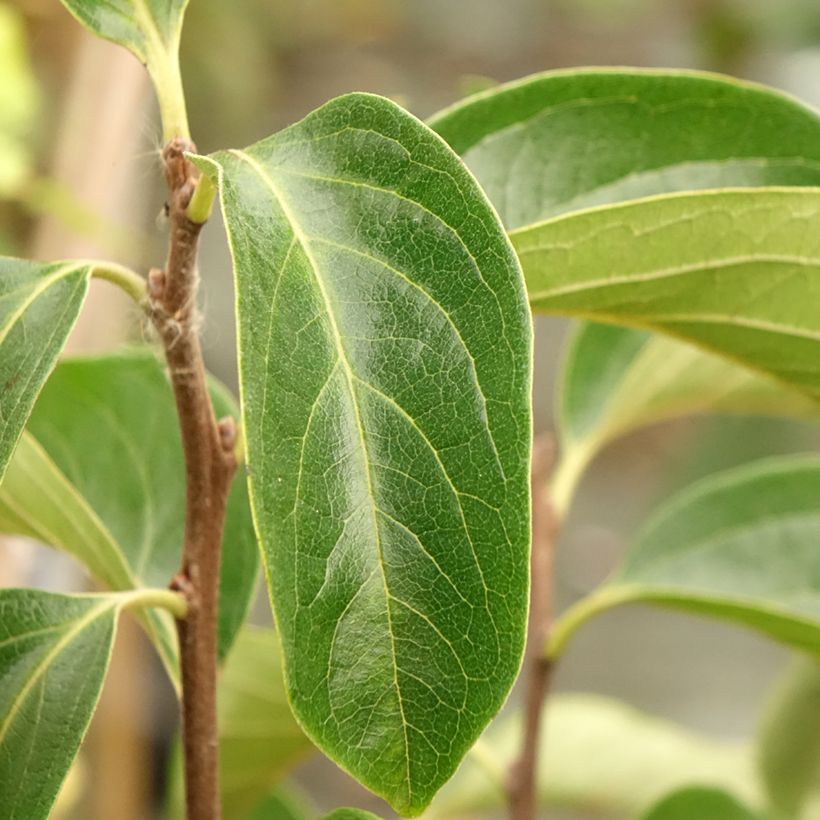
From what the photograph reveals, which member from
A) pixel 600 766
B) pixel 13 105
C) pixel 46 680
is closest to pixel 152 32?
pixel 46 680

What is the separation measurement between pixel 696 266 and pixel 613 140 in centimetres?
7

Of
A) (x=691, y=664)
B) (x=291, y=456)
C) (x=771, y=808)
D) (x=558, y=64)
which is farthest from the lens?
(x=558, y=64)

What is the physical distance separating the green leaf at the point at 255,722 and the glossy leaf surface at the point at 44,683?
0.23 meters

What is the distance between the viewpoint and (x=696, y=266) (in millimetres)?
408

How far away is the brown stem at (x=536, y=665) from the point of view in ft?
1.97

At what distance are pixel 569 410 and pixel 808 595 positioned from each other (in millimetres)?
204

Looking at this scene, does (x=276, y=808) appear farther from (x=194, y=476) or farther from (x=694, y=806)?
(x=194, y=476)

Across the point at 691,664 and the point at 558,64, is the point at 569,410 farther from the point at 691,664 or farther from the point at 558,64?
the point at 558,64

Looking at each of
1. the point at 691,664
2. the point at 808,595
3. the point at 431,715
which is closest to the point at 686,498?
the point at 808,595

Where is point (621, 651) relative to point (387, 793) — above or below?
above

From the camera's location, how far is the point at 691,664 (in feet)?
7.74

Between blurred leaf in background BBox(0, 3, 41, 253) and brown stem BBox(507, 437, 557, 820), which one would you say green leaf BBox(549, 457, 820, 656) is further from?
blurred leaf in background BBox(0, 3, 41, 253)

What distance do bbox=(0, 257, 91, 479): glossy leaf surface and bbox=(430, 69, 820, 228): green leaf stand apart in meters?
0.16

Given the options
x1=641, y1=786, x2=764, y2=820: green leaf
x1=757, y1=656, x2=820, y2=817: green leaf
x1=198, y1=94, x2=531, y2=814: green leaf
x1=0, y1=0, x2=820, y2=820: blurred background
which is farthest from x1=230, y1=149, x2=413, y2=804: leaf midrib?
x1=757, y1=656, x2=820, y2=817: green leaf
